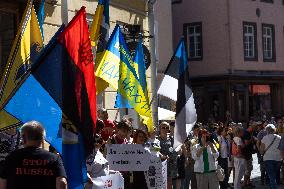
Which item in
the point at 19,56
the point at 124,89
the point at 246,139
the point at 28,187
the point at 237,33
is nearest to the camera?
the point at 28,187

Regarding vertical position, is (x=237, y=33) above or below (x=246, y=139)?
above

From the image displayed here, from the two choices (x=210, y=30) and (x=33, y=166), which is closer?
(x=33, y=166)

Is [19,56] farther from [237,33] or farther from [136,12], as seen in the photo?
[237,33]

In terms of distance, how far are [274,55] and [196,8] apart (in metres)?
5.97

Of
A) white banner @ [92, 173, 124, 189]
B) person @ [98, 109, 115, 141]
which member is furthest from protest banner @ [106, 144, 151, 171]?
person @ [98, 109, 115, 141]

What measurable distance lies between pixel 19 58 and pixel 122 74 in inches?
114

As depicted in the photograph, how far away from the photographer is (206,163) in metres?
10.4

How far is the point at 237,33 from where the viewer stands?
31875 millimetres

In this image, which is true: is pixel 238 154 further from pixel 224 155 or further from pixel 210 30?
pixel 210 30

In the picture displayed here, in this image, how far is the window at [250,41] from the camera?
32.3 m

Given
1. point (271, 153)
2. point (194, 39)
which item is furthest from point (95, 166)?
point (194, 39)

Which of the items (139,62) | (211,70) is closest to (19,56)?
(139,62)

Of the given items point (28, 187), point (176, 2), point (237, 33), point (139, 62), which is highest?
point (176, 2)

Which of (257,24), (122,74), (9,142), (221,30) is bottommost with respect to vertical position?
(9,142)
